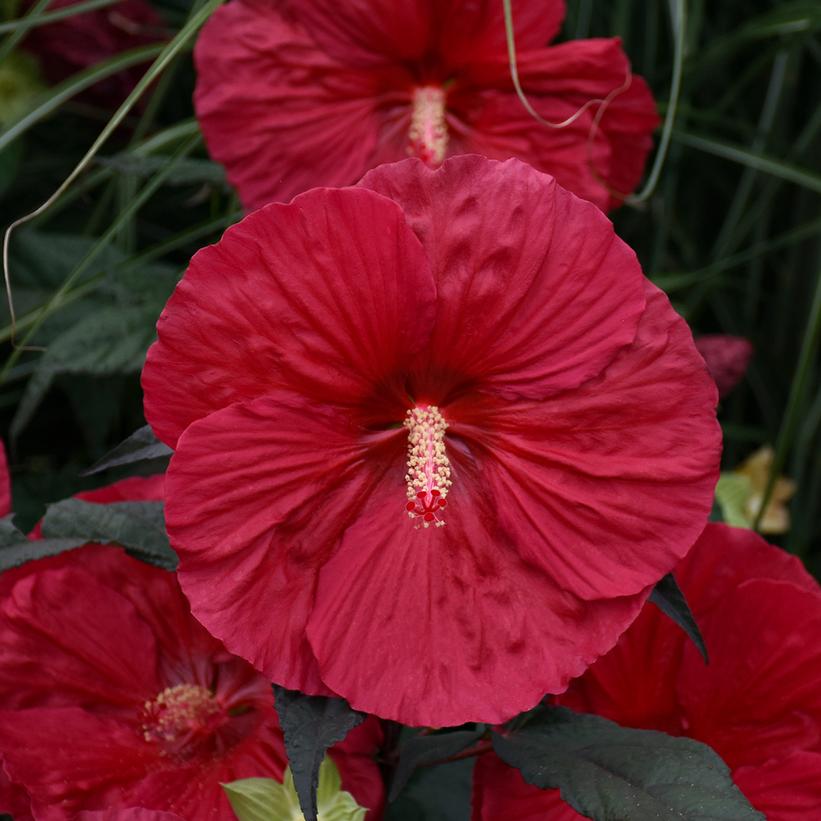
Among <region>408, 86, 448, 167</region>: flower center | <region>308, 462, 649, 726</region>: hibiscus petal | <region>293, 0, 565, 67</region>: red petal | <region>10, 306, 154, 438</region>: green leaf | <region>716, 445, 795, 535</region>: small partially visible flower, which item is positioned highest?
<region>293, 0, 565, 67</region>: red petal

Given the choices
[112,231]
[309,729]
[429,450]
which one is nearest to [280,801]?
[309,729]

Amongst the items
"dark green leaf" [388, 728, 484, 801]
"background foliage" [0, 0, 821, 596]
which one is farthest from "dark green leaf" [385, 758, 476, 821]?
"background foliage" [0, 0, 821, 596]

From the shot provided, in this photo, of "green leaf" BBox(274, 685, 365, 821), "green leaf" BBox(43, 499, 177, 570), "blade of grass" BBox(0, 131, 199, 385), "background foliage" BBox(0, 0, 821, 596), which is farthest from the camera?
"background foliage" BBox(0, 0, 821, 596)

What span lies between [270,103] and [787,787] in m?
0.43

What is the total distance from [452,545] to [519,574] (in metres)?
0.03

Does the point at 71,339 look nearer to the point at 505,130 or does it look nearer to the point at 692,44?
the point at 505,130

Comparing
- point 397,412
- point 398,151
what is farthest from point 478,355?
point 398,151

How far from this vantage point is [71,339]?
691mm

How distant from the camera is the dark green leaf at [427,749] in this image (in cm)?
48

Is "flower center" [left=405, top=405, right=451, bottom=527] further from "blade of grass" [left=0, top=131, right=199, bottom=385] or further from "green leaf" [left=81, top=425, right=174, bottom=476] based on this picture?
"blade of grass" [left=0, top=131, right=199, bottom=385]

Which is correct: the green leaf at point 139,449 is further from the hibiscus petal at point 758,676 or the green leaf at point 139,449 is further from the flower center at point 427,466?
the hibiscus petal at point 758,676

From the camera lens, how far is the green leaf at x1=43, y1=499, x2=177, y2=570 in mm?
488

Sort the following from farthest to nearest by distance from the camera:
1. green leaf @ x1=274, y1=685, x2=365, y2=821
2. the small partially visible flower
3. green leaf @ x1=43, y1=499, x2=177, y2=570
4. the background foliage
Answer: the small partially visible flower
the background foliage
green leaf @ x1=43, y1=499, x2=177, y2=570
green leaf @ x1=274, y1=685, x2=365, y2=821

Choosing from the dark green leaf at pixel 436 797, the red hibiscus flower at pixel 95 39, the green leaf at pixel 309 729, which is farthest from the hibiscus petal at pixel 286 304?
the red hibiscus flower at pixel 95 39
